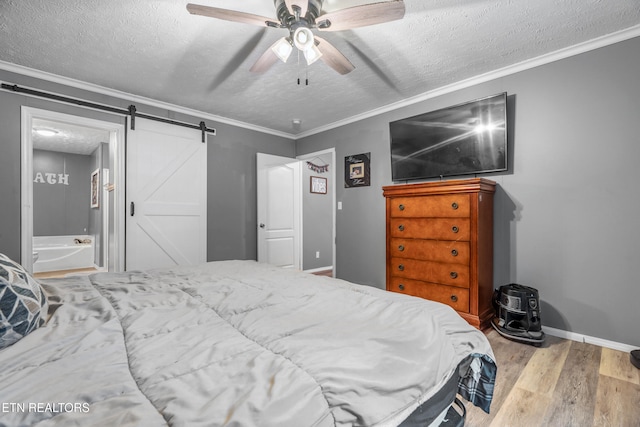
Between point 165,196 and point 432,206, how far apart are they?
3.17m

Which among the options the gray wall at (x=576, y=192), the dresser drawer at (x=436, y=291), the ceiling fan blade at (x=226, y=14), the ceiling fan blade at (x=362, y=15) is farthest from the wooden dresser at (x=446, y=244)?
the ceiling fan blade at (x=226, y=14)

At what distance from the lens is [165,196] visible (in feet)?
12.3

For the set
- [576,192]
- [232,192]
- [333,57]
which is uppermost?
[333,57]

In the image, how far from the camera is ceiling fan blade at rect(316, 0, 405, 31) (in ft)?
5.41

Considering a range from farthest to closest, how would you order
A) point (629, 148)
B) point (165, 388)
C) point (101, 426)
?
1. point (629, 148)
2. point (165, 388)
3. point (101, 426)

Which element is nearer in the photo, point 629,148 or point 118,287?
point 118,287

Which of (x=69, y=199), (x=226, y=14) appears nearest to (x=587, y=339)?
(x=226, y=14)

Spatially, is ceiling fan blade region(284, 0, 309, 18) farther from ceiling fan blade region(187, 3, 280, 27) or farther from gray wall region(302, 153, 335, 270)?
gray wall region(302, 153, 335, 270)

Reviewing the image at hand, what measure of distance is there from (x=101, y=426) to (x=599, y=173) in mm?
3286

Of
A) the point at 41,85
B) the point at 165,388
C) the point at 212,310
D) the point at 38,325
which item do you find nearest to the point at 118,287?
the point at 38,325

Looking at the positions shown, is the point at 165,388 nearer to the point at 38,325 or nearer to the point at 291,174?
the point at 38,325

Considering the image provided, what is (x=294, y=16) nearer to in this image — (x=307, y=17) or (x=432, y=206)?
(x=307, y=17)

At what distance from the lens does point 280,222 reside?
4.81 meters

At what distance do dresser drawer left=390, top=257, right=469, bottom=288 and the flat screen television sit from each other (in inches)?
39.6
